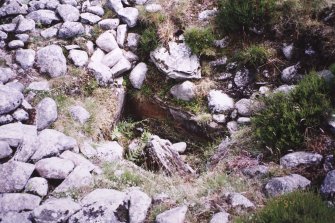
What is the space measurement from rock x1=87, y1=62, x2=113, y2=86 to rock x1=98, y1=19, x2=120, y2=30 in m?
0.75

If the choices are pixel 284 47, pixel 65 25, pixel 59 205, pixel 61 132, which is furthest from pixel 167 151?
pixel 65 25

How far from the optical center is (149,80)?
636cm

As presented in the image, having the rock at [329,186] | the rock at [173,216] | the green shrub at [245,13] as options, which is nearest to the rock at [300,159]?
the rock at [329,186]

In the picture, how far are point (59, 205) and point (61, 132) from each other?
1.41m

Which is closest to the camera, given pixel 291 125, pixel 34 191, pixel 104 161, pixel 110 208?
pixel 110 208

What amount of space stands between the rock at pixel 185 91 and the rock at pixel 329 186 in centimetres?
253

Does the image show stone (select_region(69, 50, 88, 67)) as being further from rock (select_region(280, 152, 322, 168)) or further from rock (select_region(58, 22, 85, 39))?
rock (select_region(280, 152, 322, 168))

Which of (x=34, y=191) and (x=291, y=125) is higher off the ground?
(x=291, y=125)

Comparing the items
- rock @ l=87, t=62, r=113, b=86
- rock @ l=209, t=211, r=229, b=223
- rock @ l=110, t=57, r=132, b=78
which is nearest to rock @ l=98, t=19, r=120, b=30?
rock @ l=110, t=57, r=132, b=78

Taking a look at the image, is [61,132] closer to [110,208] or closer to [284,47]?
[110,208]

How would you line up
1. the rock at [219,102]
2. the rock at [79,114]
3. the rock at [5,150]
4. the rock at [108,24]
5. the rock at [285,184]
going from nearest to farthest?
the rock at [285,184] → the rock at [5,150] → the rock at [79,114] → the rock at [219,102] → the rock at [108,24]

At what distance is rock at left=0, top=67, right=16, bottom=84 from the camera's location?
559cm

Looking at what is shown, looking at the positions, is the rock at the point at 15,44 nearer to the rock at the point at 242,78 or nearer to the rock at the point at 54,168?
the rock at the point at 54,168

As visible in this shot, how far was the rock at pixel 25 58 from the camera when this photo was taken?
19.4 feet
